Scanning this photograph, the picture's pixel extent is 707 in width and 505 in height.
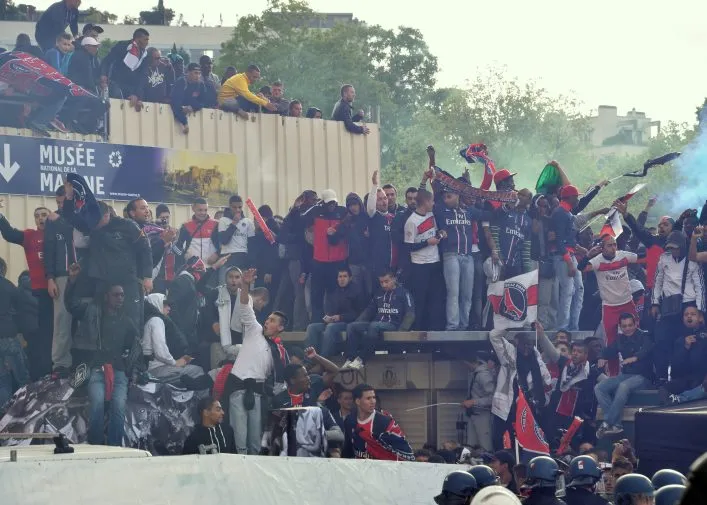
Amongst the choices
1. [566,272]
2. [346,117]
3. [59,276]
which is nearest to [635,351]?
[566,272]

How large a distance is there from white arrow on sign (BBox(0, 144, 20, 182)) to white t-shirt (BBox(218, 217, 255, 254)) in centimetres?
264

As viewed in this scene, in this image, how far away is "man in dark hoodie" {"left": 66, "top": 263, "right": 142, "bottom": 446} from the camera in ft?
49.3

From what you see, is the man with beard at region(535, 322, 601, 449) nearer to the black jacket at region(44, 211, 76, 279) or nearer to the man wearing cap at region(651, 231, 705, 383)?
the man wearing cap at region(651, 231, 705, 383)

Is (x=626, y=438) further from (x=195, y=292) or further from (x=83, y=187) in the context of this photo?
(x=83, y=187)

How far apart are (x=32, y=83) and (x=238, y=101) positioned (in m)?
3.69

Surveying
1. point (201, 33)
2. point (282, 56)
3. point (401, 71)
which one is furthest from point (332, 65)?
point (201, 33)

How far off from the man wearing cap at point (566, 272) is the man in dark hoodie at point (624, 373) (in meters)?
0.77

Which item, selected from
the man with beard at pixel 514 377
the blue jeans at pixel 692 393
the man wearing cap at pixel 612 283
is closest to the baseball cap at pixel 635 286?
the man wearing cap at pixel 612 283

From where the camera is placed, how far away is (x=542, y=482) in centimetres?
958

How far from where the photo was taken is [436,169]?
17.0 meters

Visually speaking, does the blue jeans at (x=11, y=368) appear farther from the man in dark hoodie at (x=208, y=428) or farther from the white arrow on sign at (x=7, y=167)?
the white arrow on sign at (x=7, y=167)

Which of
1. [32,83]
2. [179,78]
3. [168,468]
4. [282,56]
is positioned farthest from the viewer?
[282,56]

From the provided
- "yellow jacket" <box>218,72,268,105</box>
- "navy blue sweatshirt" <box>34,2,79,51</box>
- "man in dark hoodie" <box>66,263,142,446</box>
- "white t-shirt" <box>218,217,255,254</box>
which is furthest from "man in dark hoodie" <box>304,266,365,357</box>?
"navy blue sweatshirt" <box>34,2,79,51</box>

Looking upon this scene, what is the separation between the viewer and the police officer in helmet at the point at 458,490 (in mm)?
7840
